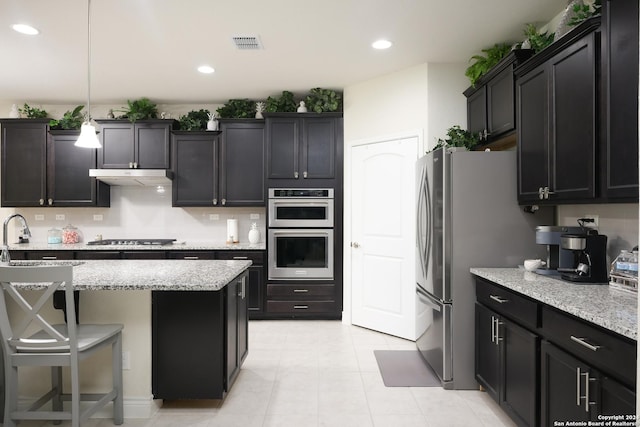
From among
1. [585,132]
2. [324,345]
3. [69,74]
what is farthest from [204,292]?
[69,74]

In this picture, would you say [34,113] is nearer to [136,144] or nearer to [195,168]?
[136,144]

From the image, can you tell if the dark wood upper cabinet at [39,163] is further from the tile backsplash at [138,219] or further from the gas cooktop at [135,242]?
the gas cooktop at [135,242]

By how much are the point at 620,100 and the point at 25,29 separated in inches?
162

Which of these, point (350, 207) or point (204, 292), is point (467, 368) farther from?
point (350, 207)

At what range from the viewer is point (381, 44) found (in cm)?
353

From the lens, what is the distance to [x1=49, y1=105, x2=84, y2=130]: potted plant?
4984mm

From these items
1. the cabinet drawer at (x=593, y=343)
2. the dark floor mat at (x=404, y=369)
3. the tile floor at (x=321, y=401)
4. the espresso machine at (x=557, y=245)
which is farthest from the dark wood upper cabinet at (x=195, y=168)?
the cabinet drawer at (x=593, y=343)

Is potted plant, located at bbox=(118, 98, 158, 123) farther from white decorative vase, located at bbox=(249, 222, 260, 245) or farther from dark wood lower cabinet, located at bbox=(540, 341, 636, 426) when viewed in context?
dark wood lower cabinet, located at bbox=(540, 341, 636, 426)

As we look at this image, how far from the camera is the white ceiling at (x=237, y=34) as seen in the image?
2.92 meters

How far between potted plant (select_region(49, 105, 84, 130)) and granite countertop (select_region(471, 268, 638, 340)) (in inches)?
198

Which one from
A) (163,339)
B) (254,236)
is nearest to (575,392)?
(163,339)

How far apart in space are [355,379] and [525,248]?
62.6 inches

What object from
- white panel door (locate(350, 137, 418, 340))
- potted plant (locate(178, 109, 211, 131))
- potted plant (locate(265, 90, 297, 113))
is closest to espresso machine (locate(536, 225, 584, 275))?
white panel door (locate(350, 137, 418, 340))

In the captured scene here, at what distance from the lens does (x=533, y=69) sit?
262cm
